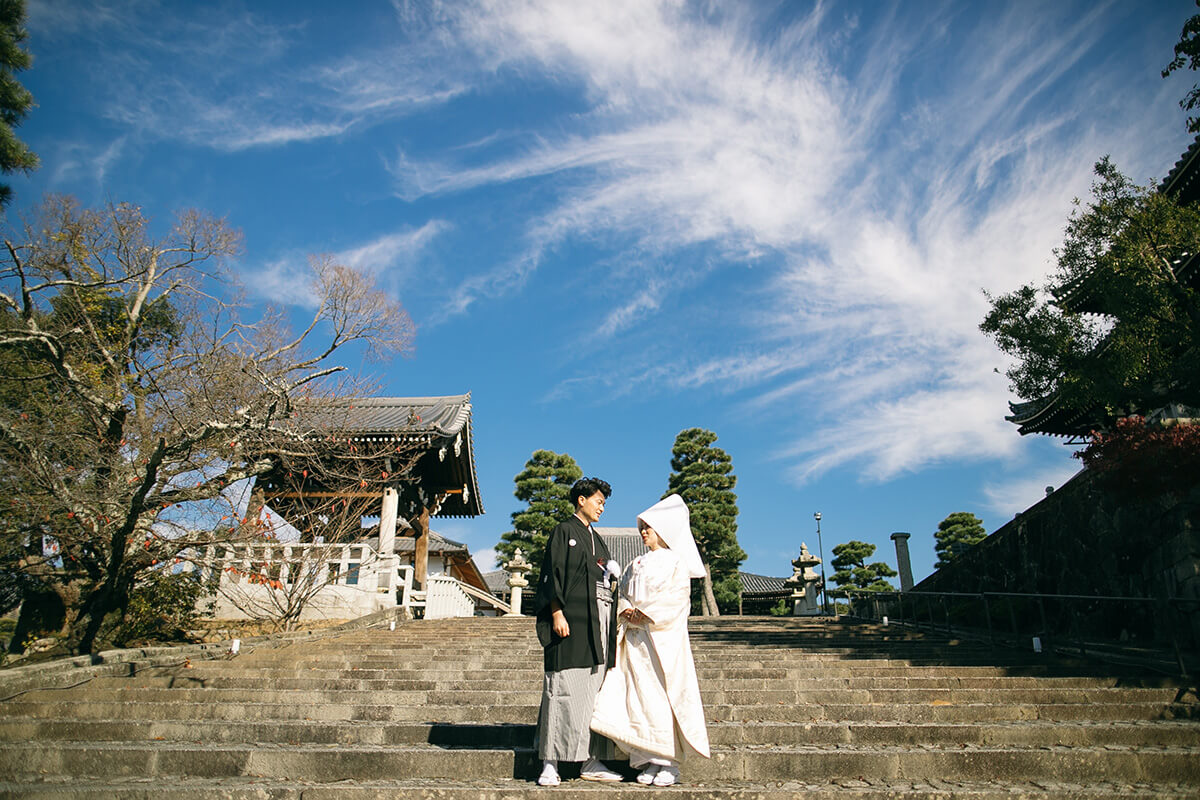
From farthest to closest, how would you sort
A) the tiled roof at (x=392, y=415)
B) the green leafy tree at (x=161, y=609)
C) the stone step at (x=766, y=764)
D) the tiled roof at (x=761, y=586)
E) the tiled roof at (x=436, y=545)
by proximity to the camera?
the tiled roof at (x=761, y=586) → the tiled roof at (x=436, y=545) → the tiled roof at (x=392, y=415) → the green leafy tree at (x=161, y=609) → the stone step at (x=766, y=764)

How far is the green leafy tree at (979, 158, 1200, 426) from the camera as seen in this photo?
7883mm

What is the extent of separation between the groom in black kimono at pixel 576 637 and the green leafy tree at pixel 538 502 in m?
20.1

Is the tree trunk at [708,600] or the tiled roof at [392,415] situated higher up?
the tiled roof at [392,415]

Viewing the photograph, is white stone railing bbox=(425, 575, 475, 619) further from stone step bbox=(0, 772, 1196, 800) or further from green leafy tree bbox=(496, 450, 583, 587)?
stone step bbox=(0, 772, 1196, 800)

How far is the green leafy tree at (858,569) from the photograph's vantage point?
2888 centimetres

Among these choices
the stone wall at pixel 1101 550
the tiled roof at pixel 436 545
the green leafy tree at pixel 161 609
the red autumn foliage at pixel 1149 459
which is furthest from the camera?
the tiled roof at pixel 436 545

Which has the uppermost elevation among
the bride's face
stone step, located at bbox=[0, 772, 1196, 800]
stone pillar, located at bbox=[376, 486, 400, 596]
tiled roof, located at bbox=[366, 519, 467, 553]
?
tiled roof, located at bbox=[366, 519, 467, 553]

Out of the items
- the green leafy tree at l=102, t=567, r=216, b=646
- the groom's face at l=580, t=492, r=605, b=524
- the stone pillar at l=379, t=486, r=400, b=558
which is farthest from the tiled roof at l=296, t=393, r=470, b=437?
the groom's face at l=580, t=492, r=605, b=524

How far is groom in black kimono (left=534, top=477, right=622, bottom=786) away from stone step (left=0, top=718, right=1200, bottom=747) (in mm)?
1071

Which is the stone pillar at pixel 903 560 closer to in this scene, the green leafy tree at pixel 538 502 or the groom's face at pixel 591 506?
the green leafy tree at pixel 538 502

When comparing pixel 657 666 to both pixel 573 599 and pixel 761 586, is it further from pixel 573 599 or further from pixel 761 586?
pixel 761 586

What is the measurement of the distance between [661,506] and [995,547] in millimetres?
13680

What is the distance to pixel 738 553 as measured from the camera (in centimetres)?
2591

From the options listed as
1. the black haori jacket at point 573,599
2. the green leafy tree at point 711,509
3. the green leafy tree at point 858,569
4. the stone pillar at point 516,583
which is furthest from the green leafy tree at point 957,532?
the black haori jacket at point 573,599
